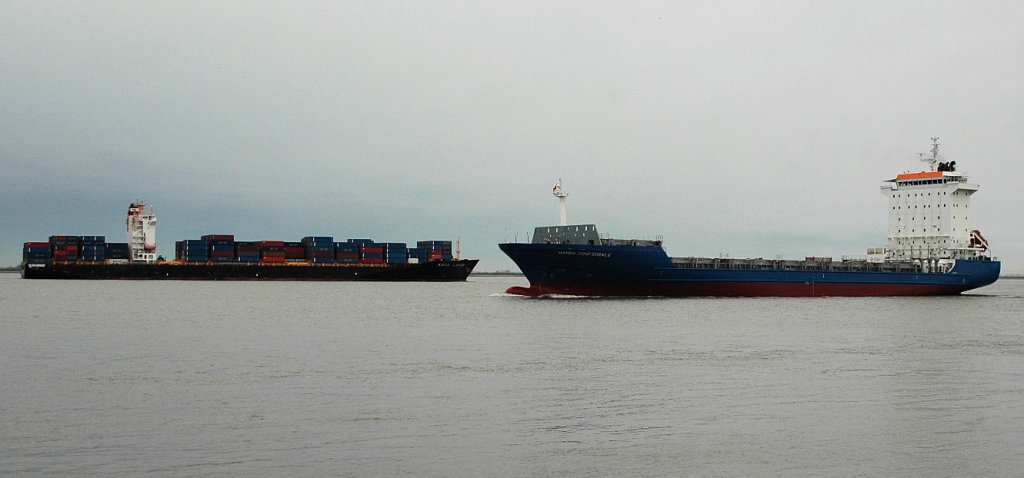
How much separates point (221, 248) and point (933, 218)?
90.8 m

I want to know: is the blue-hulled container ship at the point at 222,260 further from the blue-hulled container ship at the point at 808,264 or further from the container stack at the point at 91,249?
the blue-hulled container ship at the point at 808,264

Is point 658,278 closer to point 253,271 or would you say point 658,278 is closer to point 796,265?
point 796,265

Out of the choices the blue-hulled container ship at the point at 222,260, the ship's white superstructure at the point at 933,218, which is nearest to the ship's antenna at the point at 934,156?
the ship's white superstructure at the point at 933,218

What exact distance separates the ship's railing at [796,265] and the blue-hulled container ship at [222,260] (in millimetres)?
66938

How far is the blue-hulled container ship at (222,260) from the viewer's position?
117m

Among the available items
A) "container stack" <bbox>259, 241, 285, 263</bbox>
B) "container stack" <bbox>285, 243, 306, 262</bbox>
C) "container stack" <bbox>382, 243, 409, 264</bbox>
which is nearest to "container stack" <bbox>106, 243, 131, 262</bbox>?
"container stack" <bbox>259, 241, 285, 263</bbox>

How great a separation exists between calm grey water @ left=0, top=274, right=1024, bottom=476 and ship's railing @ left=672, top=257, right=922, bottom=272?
20.6 m

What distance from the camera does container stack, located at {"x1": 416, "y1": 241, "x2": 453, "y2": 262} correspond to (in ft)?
424

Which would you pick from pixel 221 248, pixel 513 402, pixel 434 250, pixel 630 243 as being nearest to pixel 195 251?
pixel 221 248

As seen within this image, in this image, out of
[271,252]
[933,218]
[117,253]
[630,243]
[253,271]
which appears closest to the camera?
[630,243]

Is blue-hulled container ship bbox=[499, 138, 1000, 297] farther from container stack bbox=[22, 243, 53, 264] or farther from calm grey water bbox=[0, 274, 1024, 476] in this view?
container stack bbox=[22, 243, 53, 264]

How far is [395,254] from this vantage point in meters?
125

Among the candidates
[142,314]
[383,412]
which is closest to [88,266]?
[142,314]

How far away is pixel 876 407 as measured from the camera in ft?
53.3
